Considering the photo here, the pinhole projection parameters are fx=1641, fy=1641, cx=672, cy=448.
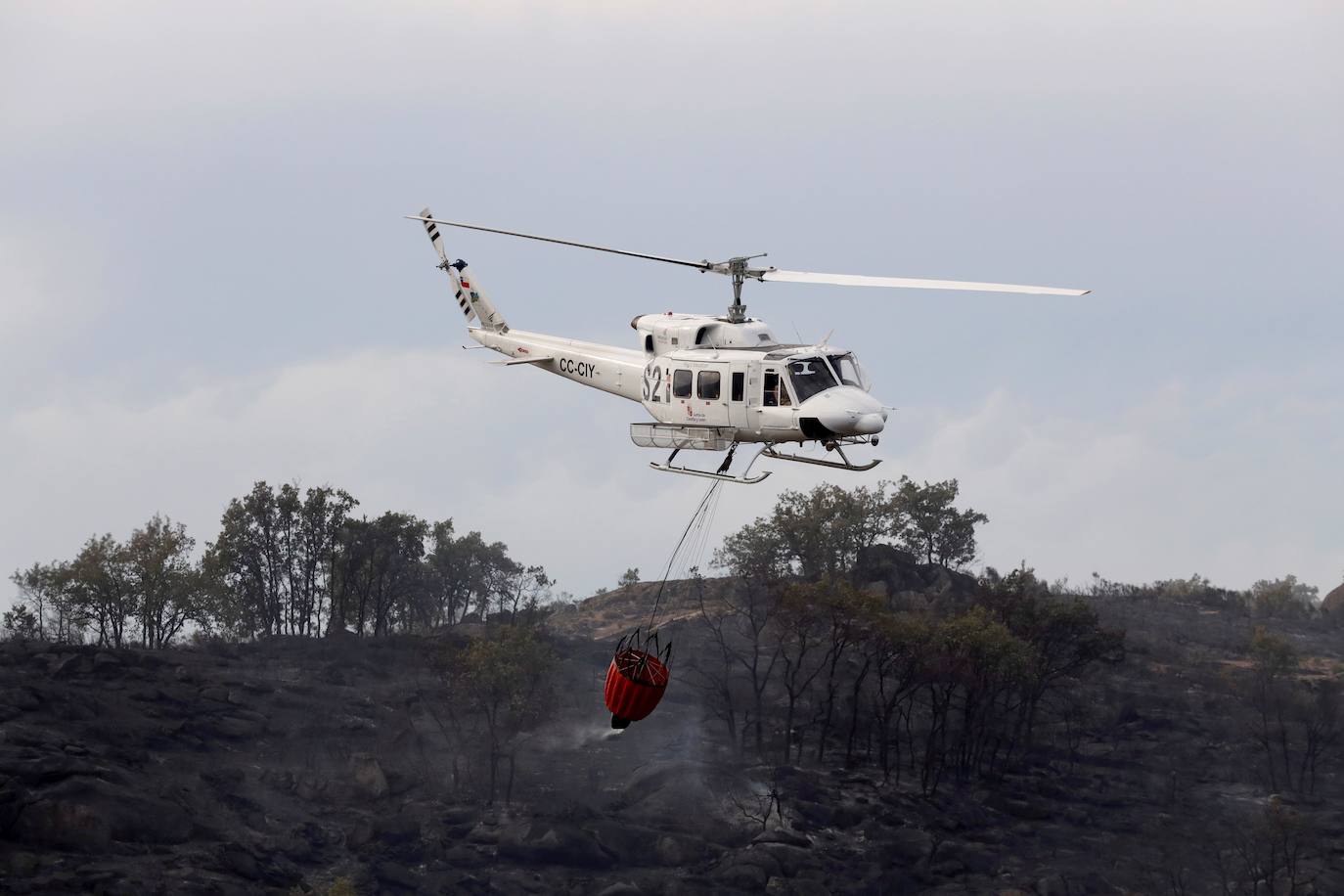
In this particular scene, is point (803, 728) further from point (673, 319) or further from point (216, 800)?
point (673, 319)

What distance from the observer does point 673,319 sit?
129 feet

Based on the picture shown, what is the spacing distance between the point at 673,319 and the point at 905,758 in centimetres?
5332

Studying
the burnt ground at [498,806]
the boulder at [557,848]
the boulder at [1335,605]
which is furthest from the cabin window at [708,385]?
the boulder at [1335,605]

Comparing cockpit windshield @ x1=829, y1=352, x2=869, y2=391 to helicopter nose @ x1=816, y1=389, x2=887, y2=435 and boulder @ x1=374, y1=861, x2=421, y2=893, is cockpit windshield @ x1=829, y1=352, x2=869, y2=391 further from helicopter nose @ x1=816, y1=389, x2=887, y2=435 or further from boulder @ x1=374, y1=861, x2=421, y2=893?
boulder @ x1=374, y1=861, x2=421, y2=893

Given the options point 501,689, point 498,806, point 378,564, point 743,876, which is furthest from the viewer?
point 378,564

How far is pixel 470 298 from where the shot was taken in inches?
1928

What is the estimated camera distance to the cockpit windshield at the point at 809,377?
35906 millimetres

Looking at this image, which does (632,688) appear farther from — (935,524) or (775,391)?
(935,524)

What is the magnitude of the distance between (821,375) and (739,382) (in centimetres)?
188

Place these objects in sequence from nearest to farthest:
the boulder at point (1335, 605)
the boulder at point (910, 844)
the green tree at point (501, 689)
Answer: the boulder at point (910, 844), the green tree at point (501, 689), the boulder at point (1335, 605)

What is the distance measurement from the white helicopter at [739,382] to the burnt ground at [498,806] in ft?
122

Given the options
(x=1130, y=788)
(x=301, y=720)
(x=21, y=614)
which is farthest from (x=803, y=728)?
(x=21, y=614)

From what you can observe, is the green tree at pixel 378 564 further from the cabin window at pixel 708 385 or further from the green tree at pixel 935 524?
the cabin window at pixel 708 385

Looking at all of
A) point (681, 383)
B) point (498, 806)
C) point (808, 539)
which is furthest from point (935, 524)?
point (681, 383)
